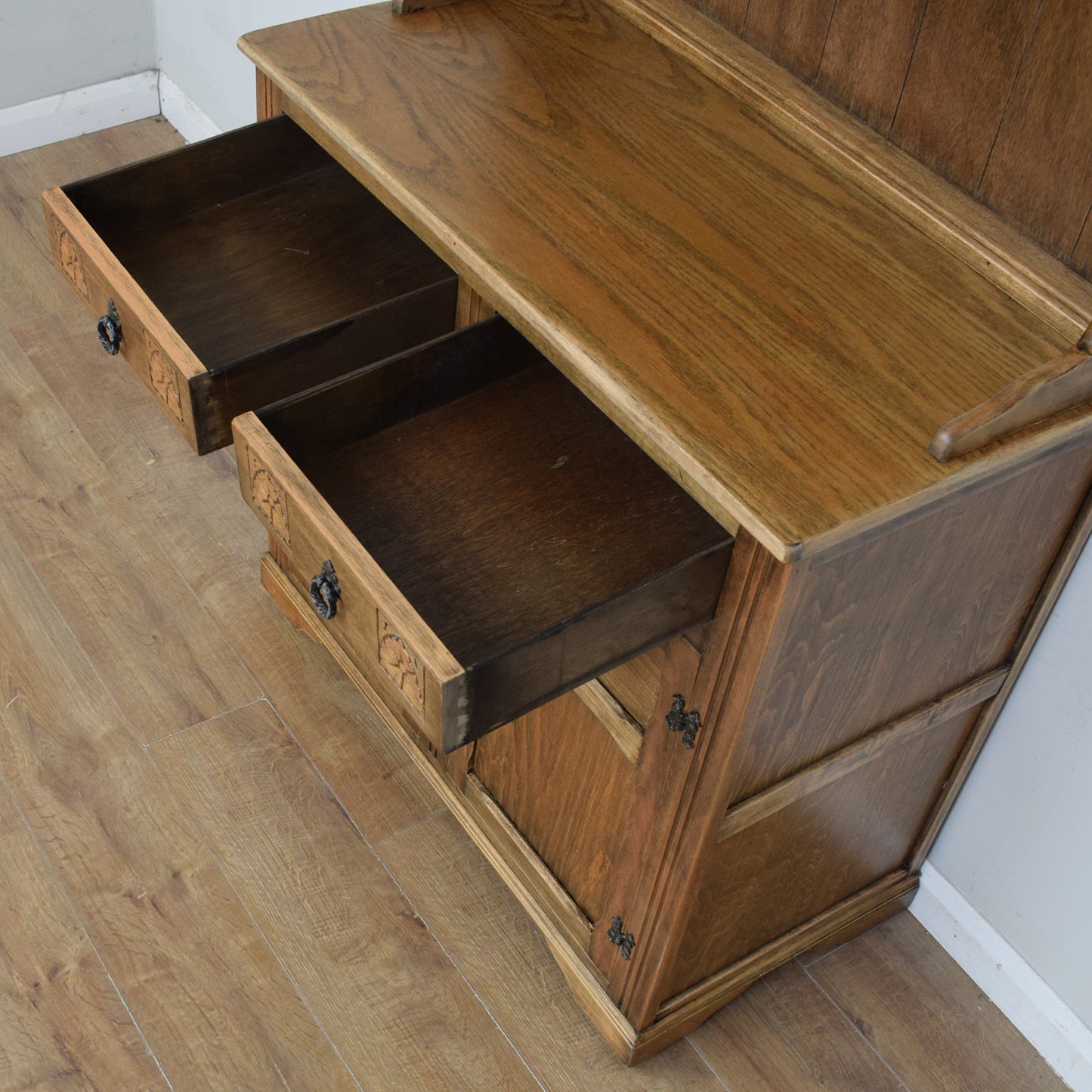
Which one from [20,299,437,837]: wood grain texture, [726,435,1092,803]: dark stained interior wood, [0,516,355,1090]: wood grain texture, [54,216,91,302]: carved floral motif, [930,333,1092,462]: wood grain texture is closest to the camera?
[930,333,1092,462]: wood grain texture

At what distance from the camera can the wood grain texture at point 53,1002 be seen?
140cm

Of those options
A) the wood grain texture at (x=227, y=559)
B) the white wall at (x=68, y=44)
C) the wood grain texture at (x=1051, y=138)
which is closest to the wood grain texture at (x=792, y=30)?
the wood grain texture at (x=1051, y=138)

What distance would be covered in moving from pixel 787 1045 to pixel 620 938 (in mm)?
299

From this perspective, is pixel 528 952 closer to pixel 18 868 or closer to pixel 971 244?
pixel 18 868

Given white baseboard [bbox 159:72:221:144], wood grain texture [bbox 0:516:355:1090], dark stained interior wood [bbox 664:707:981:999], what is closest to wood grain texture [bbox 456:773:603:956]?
dark stained interior wood [bbox 664:707:981:999]

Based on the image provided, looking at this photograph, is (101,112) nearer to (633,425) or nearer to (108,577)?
(108,577)

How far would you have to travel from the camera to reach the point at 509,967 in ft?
5.07

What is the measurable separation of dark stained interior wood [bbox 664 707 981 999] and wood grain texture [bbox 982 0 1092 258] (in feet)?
1.72

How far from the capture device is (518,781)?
1479 mm

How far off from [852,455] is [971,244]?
31cm

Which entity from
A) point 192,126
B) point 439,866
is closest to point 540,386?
point 439,866

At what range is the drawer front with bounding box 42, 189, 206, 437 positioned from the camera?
3.90 ft

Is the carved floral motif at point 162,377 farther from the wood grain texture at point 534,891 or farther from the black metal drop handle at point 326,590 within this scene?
the wood grain texture at point 534,891

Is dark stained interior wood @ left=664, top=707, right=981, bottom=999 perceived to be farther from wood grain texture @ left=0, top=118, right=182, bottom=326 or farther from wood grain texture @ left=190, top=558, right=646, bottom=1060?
wood grain texture @ left=0, top=118, right=182, bottom=326
